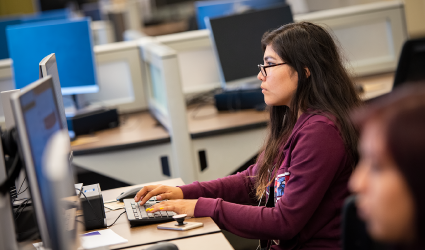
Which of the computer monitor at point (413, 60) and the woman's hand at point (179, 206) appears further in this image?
the computer monitor at point (413, 60)

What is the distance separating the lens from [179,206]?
1.49 m

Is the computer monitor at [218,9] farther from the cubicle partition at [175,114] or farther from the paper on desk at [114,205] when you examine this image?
the paper on desk at [114,205]

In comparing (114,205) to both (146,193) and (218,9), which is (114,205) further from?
(218,9)

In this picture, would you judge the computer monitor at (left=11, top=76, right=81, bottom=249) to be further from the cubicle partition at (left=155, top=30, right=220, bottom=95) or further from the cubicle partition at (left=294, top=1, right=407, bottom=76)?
the cubicle partition at (left=294, top=1, right=407, bottom=76)

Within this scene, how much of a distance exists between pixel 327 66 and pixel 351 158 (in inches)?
11.1

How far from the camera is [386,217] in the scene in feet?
2.17

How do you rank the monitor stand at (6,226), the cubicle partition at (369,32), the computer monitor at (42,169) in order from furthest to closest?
the cubicle partition at (369,32), the monitor stand at (6,226), the computer monitor at (42,169)

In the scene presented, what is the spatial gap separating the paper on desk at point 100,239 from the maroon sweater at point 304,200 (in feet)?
0.81

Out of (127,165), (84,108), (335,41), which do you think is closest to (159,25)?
(84,108)

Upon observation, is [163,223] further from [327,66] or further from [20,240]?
[327,66]

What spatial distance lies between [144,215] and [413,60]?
1.37 m

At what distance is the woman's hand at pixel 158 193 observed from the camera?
1594mm

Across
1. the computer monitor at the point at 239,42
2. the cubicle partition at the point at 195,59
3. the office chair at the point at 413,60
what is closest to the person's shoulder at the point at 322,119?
the office chair at the point at 413,60

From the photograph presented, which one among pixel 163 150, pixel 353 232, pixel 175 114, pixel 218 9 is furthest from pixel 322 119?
pixel 218 9
